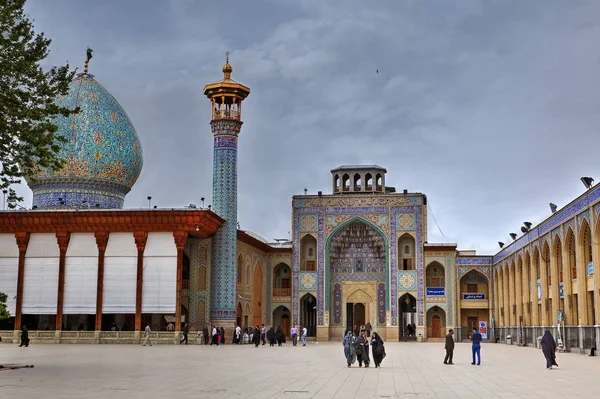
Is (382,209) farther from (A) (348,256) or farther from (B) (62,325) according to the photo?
(B) (62,325)

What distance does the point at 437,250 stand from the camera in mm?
38594

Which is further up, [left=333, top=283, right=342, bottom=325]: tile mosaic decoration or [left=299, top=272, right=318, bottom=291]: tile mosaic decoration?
[left=299, top=272, right=318, bottom=291]: tile mosaic decoration

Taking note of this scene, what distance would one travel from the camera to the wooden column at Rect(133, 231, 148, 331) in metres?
28.1

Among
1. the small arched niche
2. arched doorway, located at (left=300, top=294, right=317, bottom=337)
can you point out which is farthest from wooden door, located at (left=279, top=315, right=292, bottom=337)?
the small arched niche

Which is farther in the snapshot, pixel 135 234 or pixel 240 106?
pixel 240 106

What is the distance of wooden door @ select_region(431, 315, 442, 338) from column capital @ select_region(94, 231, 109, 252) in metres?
18.4

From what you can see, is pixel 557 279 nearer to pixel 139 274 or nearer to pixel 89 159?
→ pixel 139 274

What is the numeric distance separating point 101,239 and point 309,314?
51.1 ft

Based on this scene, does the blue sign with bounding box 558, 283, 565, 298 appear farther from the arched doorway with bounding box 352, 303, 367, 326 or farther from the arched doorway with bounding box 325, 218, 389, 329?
the arched doorway with bounding box 352, 303, 367, 326

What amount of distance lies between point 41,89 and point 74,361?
627cm

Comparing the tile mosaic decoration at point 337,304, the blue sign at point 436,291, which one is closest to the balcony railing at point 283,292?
the tile mosaic decoration at point 337,304

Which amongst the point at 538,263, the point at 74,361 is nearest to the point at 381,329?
the point at 538,263

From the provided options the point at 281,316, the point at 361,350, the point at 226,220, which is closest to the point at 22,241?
the point at 226,220

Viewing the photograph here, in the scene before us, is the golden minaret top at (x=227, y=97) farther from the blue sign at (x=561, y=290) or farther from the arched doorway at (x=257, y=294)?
the blue sign at (x=561, y=290)
